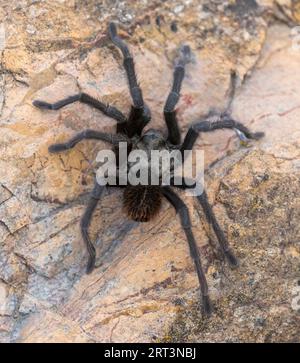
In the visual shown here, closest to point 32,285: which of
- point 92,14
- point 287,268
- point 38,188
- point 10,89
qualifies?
point 38,188

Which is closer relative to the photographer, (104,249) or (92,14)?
(104,249)

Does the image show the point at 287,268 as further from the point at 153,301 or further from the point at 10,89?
the point at 10,89

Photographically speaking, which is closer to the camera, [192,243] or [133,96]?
[192,243]

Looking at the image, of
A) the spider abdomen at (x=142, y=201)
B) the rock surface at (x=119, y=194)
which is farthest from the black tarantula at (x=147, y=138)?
the rock surface at (x=119, y=194)

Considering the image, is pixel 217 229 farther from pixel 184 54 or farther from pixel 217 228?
pixel 184 54

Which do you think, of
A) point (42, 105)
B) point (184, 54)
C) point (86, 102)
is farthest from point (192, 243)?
point (184, 54)

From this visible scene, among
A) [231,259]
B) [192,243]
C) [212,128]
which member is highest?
[212,128]

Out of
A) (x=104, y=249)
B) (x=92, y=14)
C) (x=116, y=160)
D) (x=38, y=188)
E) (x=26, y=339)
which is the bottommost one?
(x=26, y=339)
